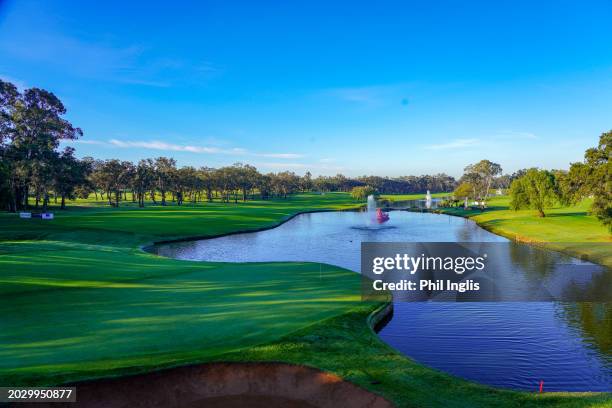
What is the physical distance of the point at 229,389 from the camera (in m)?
15.1

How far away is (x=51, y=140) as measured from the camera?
9000 centimetres

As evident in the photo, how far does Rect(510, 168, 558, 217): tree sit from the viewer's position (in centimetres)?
8744

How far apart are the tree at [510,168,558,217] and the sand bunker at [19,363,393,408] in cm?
8930

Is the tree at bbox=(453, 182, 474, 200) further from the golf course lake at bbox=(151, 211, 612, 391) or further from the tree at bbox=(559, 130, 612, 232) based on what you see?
the golf course lake at bbox=(151, 211, 612, 391)

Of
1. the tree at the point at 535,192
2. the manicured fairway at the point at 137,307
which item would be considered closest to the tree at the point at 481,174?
the tree at the point at 535,192

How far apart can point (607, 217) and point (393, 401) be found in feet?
182

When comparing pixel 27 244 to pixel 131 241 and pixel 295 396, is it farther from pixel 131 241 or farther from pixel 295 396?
pixel 295 396

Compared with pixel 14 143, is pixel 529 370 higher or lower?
lower

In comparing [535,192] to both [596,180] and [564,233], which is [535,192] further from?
[596,180]

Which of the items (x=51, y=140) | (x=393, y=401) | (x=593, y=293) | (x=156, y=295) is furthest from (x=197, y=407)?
(x=51, y=140)

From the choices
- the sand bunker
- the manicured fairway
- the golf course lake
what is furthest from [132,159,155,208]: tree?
the sand bunker

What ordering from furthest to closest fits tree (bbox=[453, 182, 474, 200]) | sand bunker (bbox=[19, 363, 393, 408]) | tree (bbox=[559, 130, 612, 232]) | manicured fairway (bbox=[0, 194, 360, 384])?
tree (bbox=[453, 182, 474, 200]) < tree (bbox=[559, 130, 612, 232]) < manicured fairway (bbox=[0, 194, 360, 384]) < sand bunker (bbox=[19, 363, 393, 408])

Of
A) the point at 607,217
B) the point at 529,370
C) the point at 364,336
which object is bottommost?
the point at 529,370

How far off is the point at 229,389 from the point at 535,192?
94.3 metres
